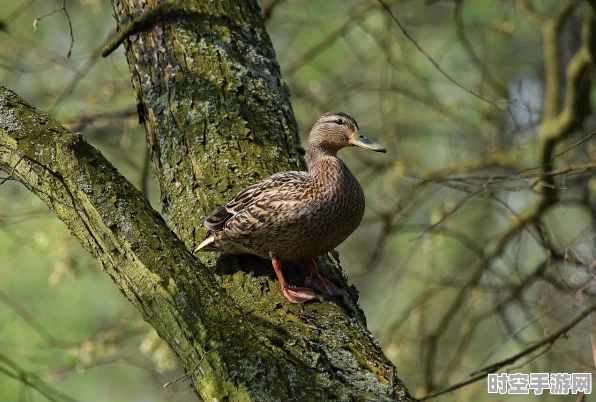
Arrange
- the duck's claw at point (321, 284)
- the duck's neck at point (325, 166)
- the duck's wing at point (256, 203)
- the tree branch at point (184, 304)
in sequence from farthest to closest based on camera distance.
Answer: the duck's neck at point (325, 166) → the duck's wing at point (256, 203) → the duck's claw at point (321, 284) → the tree branch at point (184, 304)

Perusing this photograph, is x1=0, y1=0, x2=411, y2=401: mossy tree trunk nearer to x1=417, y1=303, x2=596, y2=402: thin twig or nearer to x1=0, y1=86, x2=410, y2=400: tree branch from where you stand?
x1=0, y1=86, x2=410, y2=400: tree branch

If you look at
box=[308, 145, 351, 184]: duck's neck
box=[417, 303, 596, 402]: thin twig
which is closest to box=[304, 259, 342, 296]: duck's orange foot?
box=[308, 145, 351, 184]: duck's neck

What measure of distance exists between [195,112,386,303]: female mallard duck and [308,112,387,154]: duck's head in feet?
1.33

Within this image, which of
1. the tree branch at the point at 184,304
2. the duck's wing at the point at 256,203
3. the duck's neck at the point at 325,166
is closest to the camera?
the tree branch at the point at 184,304

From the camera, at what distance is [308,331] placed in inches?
119

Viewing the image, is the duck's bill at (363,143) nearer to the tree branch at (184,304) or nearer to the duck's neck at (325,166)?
the duck's neck at (325,166)

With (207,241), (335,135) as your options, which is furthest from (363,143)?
(207,241)

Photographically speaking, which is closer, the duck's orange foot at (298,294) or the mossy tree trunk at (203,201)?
the mossy tree trunk at (203,201)

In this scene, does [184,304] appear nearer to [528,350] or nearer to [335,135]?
[335,135]

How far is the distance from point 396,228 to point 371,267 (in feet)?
1.60

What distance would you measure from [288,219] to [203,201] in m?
0.45

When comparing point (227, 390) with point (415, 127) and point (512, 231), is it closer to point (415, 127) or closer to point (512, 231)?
point (512, 231)

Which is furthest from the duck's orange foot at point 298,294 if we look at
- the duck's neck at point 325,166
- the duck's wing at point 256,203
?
the duck's neck at point 325,166

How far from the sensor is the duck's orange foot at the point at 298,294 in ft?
10.8
